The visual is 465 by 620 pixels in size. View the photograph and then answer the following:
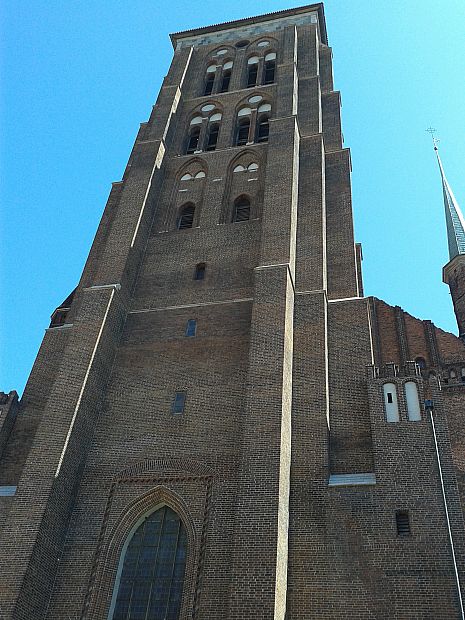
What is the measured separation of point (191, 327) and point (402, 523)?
8.37 meters

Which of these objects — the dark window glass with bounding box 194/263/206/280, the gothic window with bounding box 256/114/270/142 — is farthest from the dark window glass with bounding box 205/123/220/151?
the dark window glass with bounding box 194/263/206/280

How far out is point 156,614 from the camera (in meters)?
13.4

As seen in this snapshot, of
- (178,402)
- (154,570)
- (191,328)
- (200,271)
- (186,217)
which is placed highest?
(186,217)

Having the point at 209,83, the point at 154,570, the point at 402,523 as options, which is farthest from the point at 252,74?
the point at 154,570

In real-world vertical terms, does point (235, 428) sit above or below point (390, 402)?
below

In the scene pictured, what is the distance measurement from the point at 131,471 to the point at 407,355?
964 centimetres

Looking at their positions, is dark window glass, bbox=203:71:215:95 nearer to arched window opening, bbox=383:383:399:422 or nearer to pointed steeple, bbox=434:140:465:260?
pointed steeple, bbox=434:140:465:260

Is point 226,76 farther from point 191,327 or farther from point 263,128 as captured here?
point 191,327

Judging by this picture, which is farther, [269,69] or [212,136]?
[269,69]

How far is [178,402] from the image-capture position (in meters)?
16.8

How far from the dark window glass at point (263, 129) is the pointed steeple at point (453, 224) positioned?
9.08 meters

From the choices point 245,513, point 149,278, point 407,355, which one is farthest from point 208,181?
point 245,513

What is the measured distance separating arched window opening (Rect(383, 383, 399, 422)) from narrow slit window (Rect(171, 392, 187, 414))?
5.37 meters

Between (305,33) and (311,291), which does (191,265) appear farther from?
(305,33)
